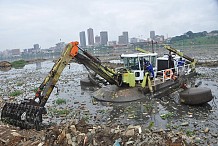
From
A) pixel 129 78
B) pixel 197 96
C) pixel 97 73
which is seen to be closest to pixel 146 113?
pixel 197 96

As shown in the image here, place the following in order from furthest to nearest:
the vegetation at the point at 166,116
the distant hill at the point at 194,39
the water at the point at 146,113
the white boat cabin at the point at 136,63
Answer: the distant hill at the point at 194,39
the white boat cabin at the point at 136,63
the vegetation at the point at 166,116
the water at the point at 146,113

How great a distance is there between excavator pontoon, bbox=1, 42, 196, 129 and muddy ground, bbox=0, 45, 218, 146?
597 mm

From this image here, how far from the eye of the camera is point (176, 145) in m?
6.62

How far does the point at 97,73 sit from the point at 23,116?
489 cm

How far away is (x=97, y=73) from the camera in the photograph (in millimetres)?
14258

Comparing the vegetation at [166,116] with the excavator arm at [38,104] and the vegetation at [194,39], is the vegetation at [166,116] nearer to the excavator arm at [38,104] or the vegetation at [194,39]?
the excavator arm at [38,104]

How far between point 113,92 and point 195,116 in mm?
5284

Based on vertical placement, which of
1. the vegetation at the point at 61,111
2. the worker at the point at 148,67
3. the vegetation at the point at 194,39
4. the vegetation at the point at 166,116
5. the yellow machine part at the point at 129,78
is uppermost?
the vegetation at the point at 194,39

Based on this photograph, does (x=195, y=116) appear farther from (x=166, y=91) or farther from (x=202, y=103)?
(x=166, y=91)

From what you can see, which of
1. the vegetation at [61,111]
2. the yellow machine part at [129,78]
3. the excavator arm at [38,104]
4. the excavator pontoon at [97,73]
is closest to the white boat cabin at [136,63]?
the excavator pontoon at [97,73]

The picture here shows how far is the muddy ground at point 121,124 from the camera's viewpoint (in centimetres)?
738

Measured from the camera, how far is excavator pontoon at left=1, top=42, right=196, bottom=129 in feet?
34.7

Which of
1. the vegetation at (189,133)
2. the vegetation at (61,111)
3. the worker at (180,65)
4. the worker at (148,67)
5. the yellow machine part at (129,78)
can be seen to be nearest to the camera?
the vegetation at (189,133)

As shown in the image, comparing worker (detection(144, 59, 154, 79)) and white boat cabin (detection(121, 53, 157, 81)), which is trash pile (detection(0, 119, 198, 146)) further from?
worker (detection(144, 59, 154, 79))
